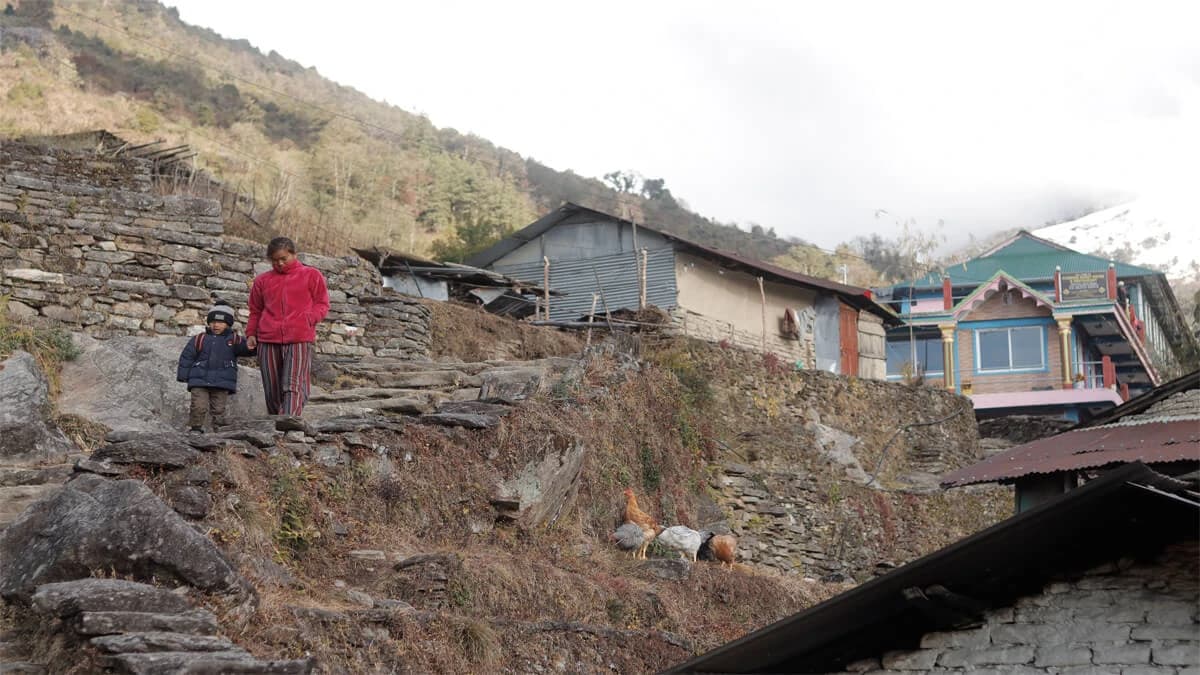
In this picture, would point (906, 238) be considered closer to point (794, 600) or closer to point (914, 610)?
point (794, 600)

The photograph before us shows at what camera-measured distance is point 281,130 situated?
162ft

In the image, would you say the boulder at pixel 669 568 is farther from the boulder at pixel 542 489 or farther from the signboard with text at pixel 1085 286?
the signboard with text at pixel 1085 286

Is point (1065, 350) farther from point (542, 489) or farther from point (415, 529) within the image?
point (415, 529)

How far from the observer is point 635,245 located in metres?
27.4

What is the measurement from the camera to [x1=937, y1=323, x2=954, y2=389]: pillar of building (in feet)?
125

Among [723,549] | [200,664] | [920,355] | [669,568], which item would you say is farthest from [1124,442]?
[920,355]

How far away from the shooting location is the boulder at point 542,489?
1190cm

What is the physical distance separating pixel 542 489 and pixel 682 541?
241cm

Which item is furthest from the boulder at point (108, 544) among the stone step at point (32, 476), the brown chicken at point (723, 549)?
the brown chicken at point (723, 549)

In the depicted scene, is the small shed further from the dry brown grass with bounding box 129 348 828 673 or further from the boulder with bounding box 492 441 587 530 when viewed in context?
the boulder with bounding box 492 441 587 530

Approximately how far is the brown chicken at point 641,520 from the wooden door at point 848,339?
15.9 meters

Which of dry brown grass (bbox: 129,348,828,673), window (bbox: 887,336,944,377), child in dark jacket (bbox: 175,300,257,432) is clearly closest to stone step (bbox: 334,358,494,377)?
dry brown grass (bbox: 129,348,828,673)

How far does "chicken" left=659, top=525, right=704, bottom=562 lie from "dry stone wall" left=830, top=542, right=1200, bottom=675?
7.44m

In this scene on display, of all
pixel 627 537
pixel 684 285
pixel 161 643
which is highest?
pixel 684 285
